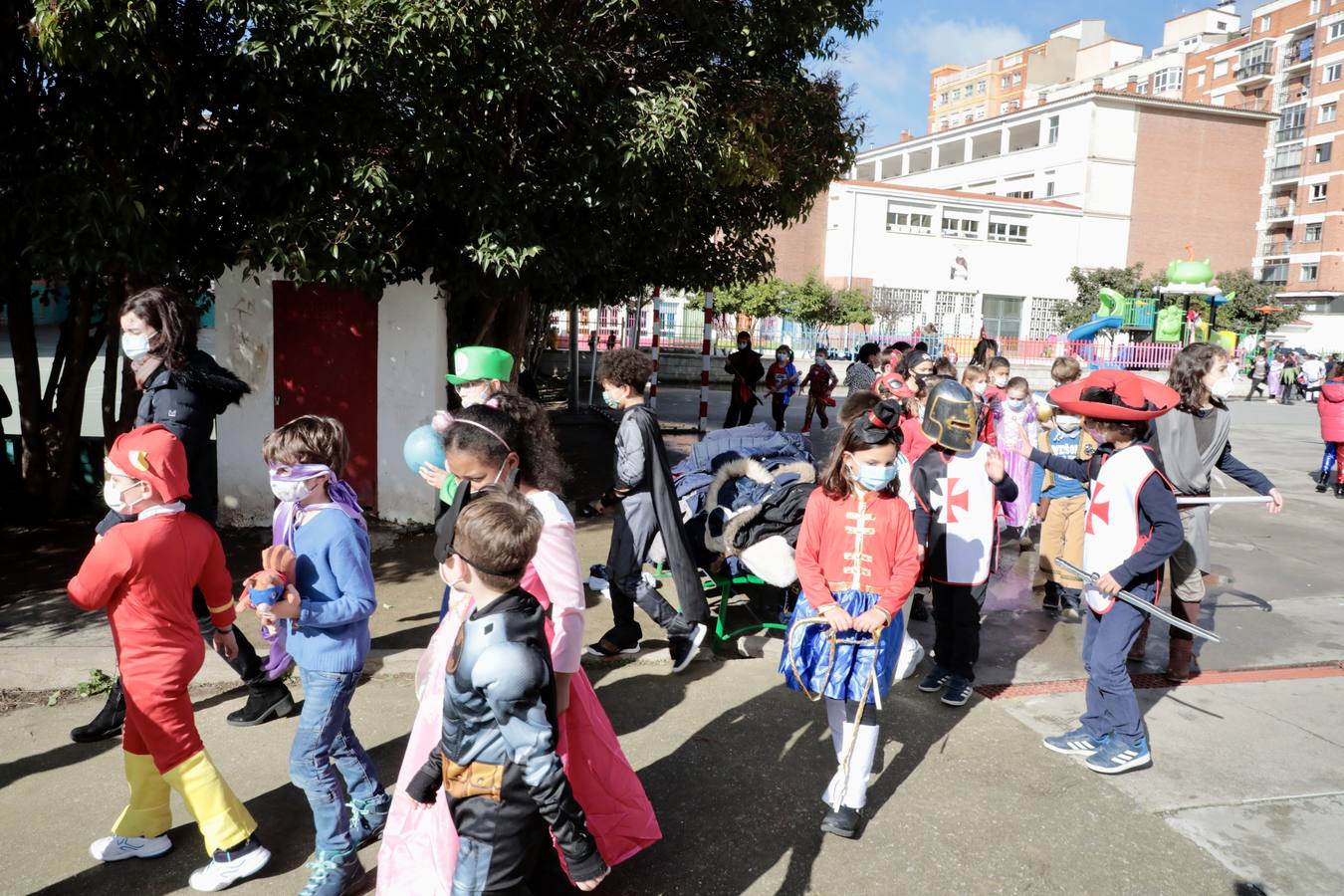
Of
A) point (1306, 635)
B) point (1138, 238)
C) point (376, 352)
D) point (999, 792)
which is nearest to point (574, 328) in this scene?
point (376, 352)

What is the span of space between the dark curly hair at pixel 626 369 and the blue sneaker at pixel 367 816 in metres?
2.21

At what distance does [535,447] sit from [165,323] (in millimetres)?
1898

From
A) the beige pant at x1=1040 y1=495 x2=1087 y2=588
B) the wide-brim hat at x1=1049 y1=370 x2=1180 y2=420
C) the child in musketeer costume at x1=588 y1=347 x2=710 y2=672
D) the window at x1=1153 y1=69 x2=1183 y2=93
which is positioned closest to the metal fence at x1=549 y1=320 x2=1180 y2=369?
the beige pant at x1=1040 y1=495 x2=1087 y2=588

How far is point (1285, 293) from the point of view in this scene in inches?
2175

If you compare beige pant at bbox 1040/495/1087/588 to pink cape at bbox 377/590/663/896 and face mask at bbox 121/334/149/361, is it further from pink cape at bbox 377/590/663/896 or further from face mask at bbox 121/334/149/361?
face mask at bbox 121/334/149/361

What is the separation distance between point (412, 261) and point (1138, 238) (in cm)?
5136

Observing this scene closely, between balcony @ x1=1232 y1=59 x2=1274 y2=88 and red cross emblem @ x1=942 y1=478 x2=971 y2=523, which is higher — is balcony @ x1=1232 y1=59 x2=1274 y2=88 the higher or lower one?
the higher one

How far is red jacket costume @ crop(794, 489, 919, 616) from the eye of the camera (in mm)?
3533

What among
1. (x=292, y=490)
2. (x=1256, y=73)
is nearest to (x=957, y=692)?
(x=292, y=490)

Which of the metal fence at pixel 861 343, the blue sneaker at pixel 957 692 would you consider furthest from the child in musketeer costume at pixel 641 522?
the metal fence at pixel 861 343

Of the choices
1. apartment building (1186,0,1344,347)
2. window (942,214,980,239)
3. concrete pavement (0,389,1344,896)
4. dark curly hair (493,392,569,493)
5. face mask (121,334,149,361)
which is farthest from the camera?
apartment building (1186,0,1344,347)

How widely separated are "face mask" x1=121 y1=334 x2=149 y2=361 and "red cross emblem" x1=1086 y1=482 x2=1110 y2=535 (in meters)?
4.12

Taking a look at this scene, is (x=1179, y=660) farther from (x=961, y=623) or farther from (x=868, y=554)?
(x=868, y=554)

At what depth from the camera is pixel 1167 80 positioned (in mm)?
65750
